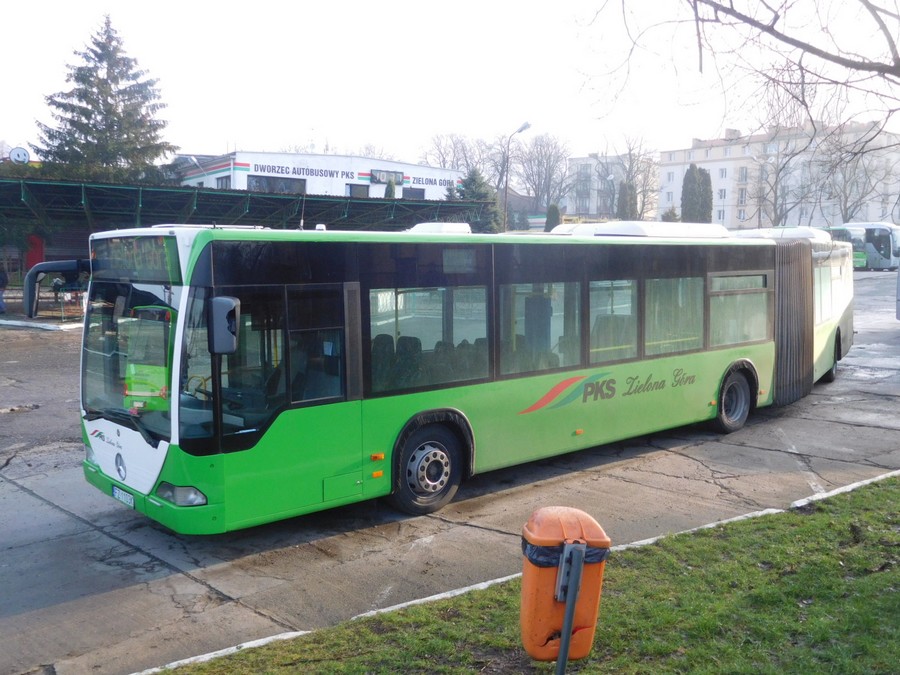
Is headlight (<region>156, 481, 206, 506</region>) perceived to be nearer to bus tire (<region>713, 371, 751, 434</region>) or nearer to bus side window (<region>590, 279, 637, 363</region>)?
bus side window (<region>590, 279, 637, 363</region>)

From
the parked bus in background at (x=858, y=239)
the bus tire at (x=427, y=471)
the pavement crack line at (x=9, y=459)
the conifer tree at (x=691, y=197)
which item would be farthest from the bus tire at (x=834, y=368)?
the parked bus in background at (x=858, y=239)

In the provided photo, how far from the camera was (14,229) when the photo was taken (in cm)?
3509

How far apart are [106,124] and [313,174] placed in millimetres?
11746

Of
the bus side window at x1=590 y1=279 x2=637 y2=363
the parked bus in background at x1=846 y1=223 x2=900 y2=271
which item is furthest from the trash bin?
the parked bus in background at x1=846 y1=223 x2=900 y2=271

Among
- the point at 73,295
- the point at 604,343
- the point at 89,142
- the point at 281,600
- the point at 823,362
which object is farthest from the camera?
the point at 89,142

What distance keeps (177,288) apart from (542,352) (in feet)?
13.9

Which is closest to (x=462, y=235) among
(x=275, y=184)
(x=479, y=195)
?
(x=479, y=195)

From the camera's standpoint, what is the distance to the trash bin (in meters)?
4.05

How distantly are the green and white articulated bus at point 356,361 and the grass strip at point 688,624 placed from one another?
2031mm

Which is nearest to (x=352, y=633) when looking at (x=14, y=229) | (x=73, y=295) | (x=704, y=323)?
(x=704, y=323)

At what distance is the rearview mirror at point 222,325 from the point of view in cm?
624

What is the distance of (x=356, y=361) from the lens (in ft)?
24.4

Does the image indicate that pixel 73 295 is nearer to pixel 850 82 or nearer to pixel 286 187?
pixel 286 187

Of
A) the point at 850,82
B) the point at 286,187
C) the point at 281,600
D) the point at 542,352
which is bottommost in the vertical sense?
the point at 281,600
